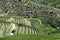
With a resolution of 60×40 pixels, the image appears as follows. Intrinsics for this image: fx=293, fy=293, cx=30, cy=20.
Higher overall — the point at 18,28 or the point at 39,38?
the point at 39,38

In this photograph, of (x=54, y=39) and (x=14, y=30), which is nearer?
(x=54, y=39)

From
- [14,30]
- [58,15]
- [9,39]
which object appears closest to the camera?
[9,39]

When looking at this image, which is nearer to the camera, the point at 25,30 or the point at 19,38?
the point at 19,38

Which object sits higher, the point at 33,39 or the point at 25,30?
the point at 33,39

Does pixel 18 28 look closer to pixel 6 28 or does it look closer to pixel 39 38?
pixel 6 28

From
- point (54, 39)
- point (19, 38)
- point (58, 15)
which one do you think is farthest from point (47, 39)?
point (58, 15)

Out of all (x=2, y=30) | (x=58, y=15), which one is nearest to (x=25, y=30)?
(x=2, y=30)

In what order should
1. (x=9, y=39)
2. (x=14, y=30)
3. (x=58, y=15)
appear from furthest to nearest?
(x=58, y=15) → (x=14, y=30) → (x=9, y=39)

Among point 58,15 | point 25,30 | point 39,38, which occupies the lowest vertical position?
point 58,15

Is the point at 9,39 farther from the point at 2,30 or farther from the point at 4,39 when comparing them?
the point at 2,30
